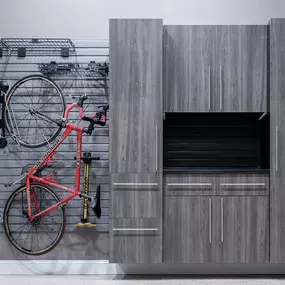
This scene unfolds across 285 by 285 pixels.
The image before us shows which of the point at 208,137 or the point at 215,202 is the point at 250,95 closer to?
the point at 208,137

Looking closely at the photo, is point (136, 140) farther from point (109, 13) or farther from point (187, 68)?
point (109, 13)

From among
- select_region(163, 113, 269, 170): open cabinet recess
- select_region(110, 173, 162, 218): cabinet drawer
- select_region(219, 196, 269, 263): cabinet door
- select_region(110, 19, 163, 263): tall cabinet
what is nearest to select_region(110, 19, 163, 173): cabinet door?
select_region(110, 19, 163, 263): tall cabinet

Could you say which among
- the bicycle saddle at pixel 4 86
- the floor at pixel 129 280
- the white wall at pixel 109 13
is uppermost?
the white wall at pixel 109 13

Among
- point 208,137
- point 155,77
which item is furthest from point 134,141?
point 208,137

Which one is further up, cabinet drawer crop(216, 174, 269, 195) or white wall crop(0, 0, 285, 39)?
white wall crop(0, 0, 285, 39)

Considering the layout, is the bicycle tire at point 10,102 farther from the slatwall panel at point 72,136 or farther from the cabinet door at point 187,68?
the cabinet door at point 187,68

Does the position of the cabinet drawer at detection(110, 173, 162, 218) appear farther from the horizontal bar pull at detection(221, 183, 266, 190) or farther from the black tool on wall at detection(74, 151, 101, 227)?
the horizontal bar pull at detection(221, 183, 266, 190)

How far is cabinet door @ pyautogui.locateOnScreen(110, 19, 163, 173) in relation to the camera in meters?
3.75

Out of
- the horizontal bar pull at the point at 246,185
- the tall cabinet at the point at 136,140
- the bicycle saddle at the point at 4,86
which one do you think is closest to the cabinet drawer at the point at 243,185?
the horizontal bar pull at the point at 246,185

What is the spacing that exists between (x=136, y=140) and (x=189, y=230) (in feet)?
3.05

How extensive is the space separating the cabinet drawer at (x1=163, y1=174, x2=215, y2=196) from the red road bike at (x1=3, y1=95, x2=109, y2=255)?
747 mm

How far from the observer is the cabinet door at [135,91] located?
3.75 m

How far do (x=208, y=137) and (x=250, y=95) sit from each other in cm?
63

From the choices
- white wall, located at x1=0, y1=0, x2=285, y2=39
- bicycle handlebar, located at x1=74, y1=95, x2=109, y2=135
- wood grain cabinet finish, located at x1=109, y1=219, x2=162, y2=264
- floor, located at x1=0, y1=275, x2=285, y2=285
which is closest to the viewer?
wood grain cabinet finish, located at x1=109, y1=219, x2=162, y2=264
